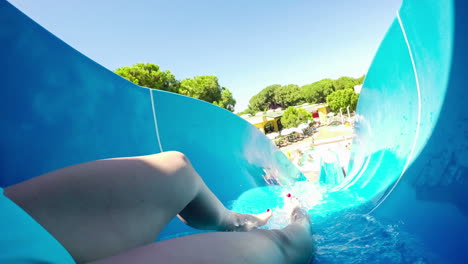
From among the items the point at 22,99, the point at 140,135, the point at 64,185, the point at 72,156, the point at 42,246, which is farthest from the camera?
the point at 140,135

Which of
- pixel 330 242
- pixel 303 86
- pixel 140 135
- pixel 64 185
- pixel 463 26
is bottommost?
pixel 330 242

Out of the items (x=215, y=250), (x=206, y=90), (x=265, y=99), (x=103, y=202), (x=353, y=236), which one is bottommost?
(x=353, y=236)

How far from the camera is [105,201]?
0.57 m

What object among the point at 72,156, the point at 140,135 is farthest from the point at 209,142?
the point at 72,156

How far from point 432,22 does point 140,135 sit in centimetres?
175

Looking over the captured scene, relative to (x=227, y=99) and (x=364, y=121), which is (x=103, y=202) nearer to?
(x=364, y=121)

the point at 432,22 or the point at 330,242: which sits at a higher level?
the point at 432,22

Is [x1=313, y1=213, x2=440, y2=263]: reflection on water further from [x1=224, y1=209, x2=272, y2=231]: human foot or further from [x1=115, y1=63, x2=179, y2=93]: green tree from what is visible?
[x1=115, y1=63, x2=179, y2=93]: green tree

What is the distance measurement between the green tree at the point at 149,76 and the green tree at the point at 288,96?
20933mm

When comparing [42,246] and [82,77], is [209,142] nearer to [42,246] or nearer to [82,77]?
[82,77]

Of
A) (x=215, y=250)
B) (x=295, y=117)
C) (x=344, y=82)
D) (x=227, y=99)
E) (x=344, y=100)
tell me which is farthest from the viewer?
(x=344, y=82)

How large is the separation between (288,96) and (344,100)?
1179 cm

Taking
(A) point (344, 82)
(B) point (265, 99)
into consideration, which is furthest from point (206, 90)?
(A) point (344, 82)

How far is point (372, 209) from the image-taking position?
1221 millimetres
